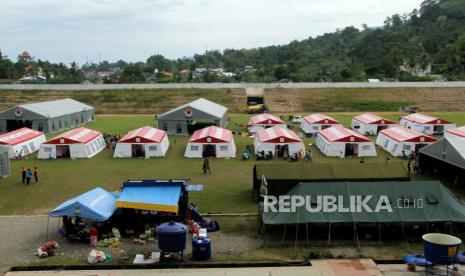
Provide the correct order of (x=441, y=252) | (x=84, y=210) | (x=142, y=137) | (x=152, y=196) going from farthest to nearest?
(x=142, y=137)
(x=152, y=196)
(x=84, y=210)
(x=441, y=252)

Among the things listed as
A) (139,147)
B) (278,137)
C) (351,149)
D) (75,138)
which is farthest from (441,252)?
(75,138)

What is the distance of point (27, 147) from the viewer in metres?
34.3

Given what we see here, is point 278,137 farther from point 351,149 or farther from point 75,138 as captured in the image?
point 75,138

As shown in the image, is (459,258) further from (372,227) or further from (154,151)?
(154,151)

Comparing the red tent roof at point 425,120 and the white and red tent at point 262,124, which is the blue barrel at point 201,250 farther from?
the red tent roof at point 425,120

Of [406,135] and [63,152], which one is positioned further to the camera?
[63,152]

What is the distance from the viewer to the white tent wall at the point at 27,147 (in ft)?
107

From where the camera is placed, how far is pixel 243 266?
46.7 feet

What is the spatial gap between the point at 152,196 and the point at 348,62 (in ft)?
347

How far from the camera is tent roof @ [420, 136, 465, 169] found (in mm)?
22439

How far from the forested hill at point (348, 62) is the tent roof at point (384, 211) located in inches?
2968

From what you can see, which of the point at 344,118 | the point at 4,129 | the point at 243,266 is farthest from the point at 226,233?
the point at 344,118

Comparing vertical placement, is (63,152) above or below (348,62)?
below

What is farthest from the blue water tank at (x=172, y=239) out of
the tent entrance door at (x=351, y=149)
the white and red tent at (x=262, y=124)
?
the white and red tent at (x=262, y=124)
